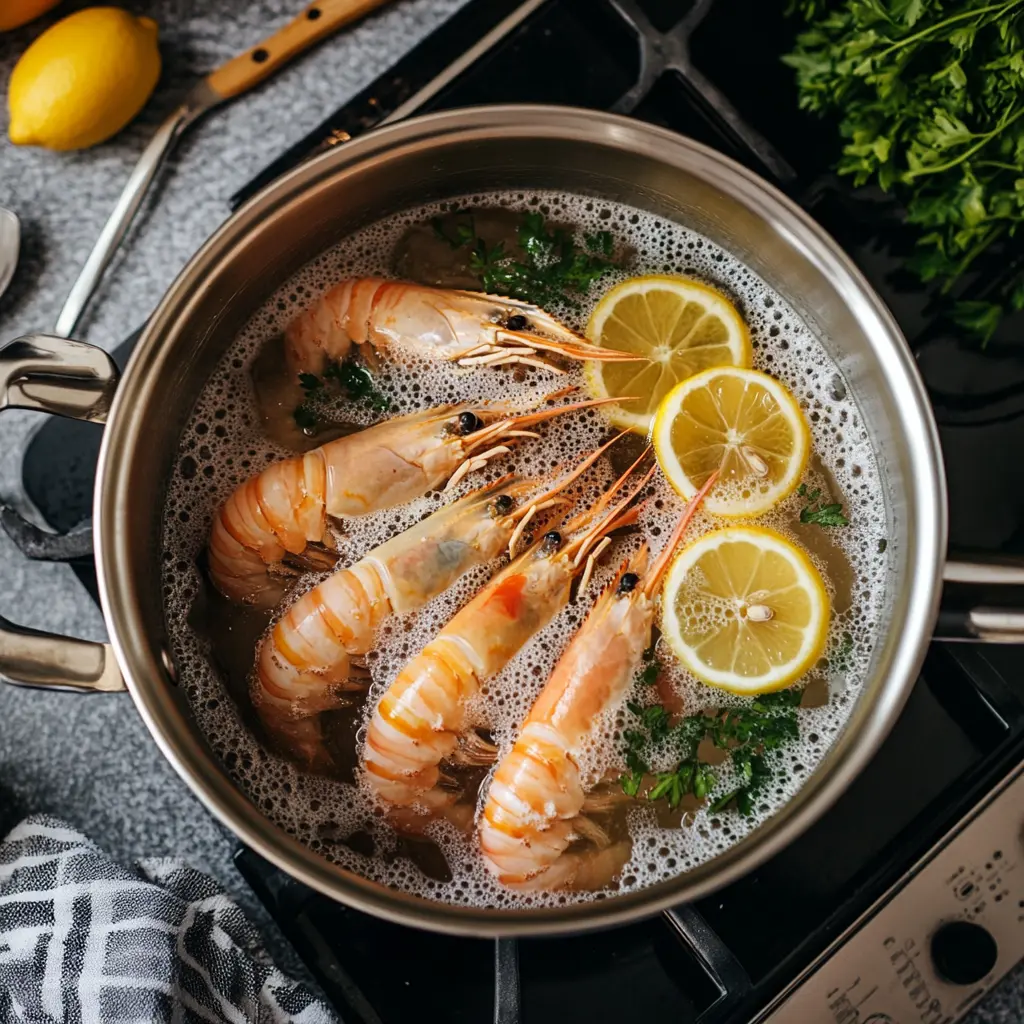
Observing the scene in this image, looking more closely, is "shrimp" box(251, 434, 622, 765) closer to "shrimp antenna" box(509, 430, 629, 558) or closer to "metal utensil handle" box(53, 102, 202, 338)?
"shrimp antenna" box(509, 430, 629, 558)

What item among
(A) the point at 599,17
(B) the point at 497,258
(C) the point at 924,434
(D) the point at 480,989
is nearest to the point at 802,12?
(A) the point at 599,17

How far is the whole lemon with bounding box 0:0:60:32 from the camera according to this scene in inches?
59.2

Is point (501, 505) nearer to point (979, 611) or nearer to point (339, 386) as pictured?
→ point (339, 386)

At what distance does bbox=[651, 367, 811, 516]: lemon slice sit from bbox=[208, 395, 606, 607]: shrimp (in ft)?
0.39

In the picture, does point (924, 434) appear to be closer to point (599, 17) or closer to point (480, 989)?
point (599, 17)

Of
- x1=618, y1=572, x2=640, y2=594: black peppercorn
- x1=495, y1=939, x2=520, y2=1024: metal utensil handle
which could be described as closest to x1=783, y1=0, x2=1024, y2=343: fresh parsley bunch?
x1=618, y1=572, x2=640, y2=594: black peppercorn

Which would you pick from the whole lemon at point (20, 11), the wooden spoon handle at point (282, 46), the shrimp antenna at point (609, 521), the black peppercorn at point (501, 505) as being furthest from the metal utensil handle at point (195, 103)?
the shrimp antenna at point (609, 521)

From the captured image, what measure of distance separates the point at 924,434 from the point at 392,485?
69cm

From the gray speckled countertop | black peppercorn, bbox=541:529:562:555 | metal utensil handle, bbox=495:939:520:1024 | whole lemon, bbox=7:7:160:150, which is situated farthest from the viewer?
the gray speckled countertop

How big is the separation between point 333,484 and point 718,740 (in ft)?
2.02

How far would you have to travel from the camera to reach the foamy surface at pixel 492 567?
1.33 m

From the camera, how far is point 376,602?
1.34 metres

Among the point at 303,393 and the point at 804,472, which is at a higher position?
the point at 804,472

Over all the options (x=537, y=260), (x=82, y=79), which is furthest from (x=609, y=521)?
(x=82, y=79)
